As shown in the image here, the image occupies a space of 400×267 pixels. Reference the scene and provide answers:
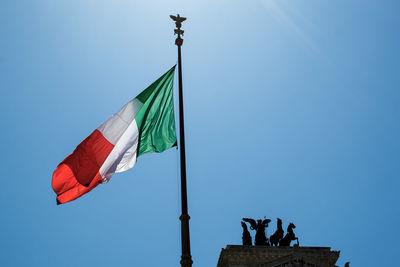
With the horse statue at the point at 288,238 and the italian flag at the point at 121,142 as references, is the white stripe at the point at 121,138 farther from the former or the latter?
the horse statue at the point at 288,238

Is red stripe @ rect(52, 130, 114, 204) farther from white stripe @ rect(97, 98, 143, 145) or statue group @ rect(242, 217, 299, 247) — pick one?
statue group @ rect(242, 217, 299, 247)

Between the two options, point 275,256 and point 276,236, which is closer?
point 275,256

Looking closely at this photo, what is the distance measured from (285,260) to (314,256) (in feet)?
9.30

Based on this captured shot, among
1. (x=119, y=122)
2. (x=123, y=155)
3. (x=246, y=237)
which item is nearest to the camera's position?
(x=123, y=155)

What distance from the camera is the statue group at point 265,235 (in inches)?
1351

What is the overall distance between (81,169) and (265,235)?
78.1ft

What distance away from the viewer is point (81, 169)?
14.2 metres

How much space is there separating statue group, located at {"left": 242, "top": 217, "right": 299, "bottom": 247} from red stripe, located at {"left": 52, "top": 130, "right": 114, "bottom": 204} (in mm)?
22103

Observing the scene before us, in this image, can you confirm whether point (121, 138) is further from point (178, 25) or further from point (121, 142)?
point (178, 25)

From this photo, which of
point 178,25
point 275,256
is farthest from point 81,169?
point 275,256

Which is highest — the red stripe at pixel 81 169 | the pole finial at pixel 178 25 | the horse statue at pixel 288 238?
the pole finial at pixel 178 25

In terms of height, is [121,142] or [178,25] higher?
[178,25]

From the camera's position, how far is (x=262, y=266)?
3028cm

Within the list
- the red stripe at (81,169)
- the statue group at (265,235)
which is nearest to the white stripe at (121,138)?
the red stripe at (81,169)
